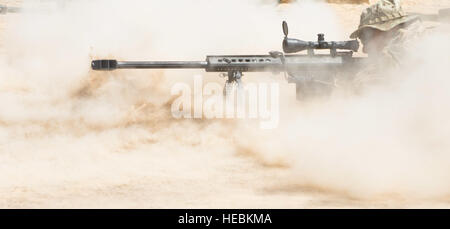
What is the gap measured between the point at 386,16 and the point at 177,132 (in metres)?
2.78

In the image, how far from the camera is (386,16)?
26.9ft

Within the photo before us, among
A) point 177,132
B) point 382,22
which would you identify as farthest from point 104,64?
point 382,22

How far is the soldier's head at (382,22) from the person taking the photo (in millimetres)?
8180

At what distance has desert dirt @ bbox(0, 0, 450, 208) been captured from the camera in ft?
22.5

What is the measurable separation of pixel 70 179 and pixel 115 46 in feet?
11.5

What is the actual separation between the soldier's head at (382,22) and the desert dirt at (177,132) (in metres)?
0.60

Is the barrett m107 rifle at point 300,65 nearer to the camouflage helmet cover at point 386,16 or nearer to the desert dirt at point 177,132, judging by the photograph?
the desert dirt at point 177,132

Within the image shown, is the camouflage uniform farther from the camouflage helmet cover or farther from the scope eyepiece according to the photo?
the scope eyepiece

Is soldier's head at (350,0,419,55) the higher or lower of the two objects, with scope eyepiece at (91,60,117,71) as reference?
higher

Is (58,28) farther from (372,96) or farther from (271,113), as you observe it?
(372,96)

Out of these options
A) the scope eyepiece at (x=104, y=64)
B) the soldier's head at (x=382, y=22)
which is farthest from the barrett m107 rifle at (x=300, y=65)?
the scope eyepiece at (x=104, y=64)

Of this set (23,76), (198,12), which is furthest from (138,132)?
(198,12)

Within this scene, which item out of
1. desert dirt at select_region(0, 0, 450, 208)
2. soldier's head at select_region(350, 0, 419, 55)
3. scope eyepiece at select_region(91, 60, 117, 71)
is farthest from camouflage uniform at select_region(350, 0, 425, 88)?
scope eyepiece at select_region(91, 60, 117, 71)
